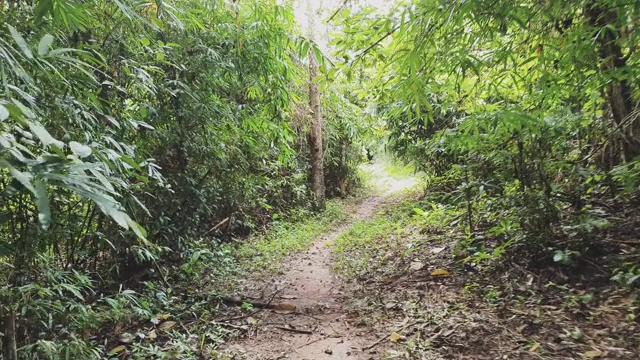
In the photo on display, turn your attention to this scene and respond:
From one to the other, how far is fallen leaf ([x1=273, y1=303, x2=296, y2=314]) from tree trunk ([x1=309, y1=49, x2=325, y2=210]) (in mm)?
6237

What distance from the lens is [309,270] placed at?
19.3 ft

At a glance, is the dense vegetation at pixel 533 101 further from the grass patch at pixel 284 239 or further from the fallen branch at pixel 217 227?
the fallen branch at pixel 217 227

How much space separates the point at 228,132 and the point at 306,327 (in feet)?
9.36

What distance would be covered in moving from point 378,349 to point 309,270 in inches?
109

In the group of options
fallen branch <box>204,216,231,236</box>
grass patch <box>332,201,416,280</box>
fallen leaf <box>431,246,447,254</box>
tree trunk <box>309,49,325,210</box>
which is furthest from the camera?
tree trunk <box>309,49,325,210</box>

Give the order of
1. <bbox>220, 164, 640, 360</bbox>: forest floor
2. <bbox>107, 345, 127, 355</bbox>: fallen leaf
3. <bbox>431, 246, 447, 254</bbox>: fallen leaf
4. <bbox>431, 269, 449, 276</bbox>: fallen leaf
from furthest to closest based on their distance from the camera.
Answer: <bbox>431, 246, 447, 254</bbox>: fallen leaf < <bbox>431, 269, 449, 276</bbox>: fallen leaf < <bbox>107, 345, 127, 355</bbox>: fallen leaf < <bbox>220, 164, 640, 360</bbox>: forest floor

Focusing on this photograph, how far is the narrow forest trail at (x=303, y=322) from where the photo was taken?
11.1 ft

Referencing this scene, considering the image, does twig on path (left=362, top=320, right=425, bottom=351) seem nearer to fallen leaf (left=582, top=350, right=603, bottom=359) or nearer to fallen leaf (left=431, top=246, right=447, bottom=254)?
fallen leaf (left=582, top=350, right=603, bottom=359)

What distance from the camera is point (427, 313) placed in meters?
3.52

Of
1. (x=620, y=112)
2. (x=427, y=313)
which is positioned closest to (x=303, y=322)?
(x=427, y=313)

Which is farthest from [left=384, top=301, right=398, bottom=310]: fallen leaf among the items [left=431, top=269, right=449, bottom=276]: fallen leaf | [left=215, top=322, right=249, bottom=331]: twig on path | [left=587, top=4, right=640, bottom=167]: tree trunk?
[left=587, top=4, right=640, bottom=167]: tree trunk

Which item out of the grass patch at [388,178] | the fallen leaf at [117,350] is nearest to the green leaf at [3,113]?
the fallen leaf at [117,350]

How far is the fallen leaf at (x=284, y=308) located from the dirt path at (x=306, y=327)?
0.13 feet

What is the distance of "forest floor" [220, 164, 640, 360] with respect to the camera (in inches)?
109
